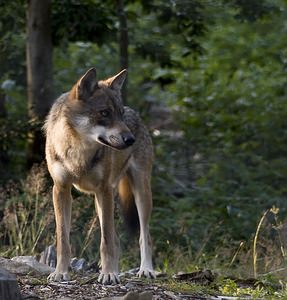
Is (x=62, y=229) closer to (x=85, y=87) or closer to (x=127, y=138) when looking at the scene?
(x=127, y=138)

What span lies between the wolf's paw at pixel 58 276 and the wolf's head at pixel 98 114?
3.54ft

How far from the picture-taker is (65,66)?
Result: 571 inches

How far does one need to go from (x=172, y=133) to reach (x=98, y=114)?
26.1 ft

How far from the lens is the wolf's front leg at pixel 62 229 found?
7348mm

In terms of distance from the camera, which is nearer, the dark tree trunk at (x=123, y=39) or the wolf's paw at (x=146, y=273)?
the wolf's paw at (x=146, y=273)

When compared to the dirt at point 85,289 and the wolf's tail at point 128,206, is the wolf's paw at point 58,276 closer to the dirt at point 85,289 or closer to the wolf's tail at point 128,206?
the dirt at point 85,289

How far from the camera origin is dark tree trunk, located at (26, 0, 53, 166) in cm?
1173

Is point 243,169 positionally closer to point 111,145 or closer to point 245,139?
point 245,139

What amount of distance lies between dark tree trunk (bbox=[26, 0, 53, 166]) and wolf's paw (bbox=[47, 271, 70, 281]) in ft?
14.7

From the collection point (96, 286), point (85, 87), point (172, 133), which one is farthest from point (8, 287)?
point (172, 133)

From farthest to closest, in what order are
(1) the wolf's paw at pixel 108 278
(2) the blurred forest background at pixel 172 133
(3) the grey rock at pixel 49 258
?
1. (2) the blurred forest background at pixel 172 133
2. (3) the grey rock at pixel 49 258
3. (1) the wolf's paw at pixel 108 278

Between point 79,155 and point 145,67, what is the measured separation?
9.49 metres

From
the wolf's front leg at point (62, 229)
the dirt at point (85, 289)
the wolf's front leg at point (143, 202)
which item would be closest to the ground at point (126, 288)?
the dirt at point (85, 289)

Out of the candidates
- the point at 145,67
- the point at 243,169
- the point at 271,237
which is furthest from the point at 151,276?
the point at 145,67
